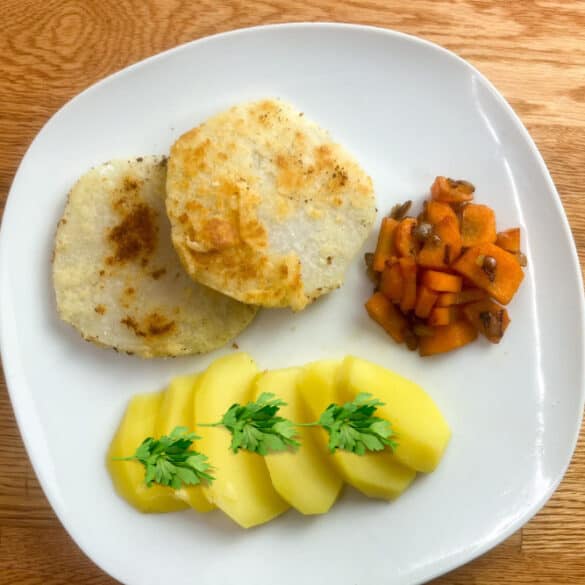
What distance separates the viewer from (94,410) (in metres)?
2.60

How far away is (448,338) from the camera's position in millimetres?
2584

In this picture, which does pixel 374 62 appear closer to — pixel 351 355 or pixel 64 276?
pixel 351 355

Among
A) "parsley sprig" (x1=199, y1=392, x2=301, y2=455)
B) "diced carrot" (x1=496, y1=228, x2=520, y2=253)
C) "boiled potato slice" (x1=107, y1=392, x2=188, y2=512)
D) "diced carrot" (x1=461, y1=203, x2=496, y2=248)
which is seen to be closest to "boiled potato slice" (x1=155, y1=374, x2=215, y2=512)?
"boiled potato slice" (x1=107, y1=392, x2=188, y2=512)

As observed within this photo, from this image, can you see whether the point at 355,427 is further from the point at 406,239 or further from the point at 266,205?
the point at 266,205

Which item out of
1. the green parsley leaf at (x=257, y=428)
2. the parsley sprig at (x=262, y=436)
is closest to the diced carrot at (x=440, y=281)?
the parsley sprig at (x=262, y=436)

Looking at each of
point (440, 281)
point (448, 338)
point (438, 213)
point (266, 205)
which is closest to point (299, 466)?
point (448, 338)

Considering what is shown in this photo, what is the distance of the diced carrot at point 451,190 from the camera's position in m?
2.57

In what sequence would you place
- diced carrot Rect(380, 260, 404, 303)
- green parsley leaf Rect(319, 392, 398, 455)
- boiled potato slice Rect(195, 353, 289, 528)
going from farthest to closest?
1. diced carrot Rect(380, 260, 404, 303)
2. boiled potato slice Rect(195, 353, 289, 528)
3. green parsley leaf Rect(319, 392, 398, 455)

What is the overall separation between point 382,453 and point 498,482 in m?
0.52

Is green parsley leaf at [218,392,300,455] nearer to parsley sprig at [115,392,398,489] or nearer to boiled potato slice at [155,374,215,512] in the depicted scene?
parsley sprig at [115,392,398,489]

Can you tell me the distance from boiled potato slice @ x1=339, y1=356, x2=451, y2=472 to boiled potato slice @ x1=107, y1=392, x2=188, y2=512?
31.0 inches

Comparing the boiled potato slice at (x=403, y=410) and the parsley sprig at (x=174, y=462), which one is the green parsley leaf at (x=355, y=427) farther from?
the parsley sprig at (x=174, y=462)

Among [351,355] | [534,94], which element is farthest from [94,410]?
[534,94]

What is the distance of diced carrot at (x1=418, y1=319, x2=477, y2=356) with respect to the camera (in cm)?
258
